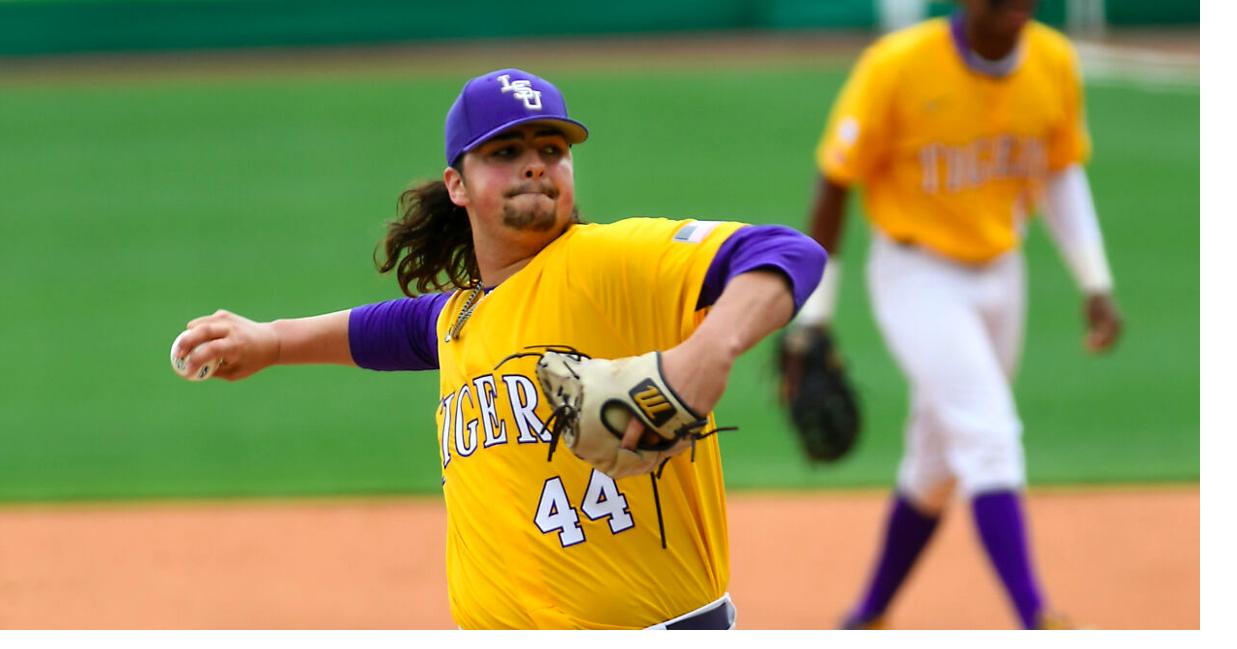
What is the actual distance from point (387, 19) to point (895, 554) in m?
17.9

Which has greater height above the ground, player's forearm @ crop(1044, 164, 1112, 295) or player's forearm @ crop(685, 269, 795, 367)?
player's forearm @ crop(1044, 164, 1112, 295)

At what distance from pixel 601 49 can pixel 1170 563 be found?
16.4m

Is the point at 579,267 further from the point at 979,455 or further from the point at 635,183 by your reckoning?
the point at 635,183

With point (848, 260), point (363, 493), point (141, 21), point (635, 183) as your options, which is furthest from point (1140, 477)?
point (141, 21)

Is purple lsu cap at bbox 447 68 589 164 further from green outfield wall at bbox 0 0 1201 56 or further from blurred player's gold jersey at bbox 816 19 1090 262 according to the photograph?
green outfield wall at bbox 0 0 1201 56

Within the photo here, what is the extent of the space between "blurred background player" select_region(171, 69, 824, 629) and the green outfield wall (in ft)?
62.5

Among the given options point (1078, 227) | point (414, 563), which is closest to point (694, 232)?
point (1078, 227)

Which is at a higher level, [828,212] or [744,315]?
[828,212]

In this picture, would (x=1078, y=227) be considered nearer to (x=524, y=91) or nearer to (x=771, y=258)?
(x=524, y=91)

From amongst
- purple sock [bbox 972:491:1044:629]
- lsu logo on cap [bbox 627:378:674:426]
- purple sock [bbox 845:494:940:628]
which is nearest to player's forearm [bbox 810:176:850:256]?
purple sock [bbox 845:494:940:628]

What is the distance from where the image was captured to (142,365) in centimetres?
980

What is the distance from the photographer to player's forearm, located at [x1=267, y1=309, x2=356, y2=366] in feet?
10.2

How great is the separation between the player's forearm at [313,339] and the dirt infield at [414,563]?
8.60 feet

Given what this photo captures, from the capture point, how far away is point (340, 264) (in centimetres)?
1241
